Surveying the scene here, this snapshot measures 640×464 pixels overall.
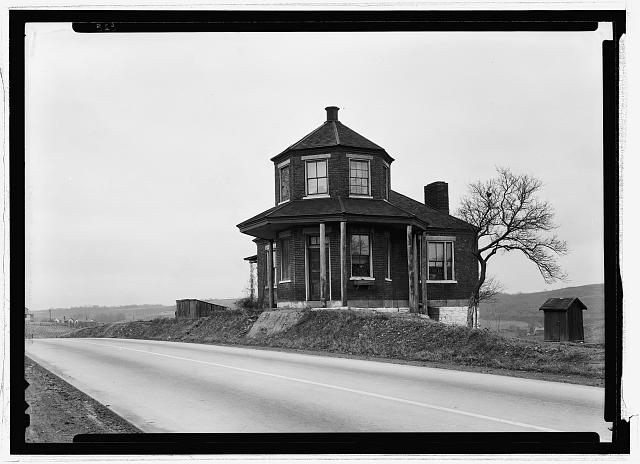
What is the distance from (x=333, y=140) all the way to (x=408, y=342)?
35.6ft

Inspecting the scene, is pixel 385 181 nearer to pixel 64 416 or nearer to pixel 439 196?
pixel 439 196

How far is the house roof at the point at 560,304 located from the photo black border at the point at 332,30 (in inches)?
771

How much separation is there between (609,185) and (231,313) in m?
25.0

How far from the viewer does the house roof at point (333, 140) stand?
27844mm

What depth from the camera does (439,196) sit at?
36719 millimetres

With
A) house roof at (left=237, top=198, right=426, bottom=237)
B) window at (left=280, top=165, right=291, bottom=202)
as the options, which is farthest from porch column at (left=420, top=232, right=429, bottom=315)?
window at (left=280, top=165, right=291, bottom=202)

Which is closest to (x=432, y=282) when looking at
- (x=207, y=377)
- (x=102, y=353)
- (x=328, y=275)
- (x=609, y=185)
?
(x=328, y=275)

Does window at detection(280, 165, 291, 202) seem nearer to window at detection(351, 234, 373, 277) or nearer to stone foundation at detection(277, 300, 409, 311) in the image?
window at detection(351, 234, 373, 277)

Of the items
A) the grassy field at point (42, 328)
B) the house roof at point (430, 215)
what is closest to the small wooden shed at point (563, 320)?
the house roof at point (430, 215)

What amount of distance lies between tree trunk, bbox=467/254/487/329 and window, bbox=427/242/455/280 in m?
1.68

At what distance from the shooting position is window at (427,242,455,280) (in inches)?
1299

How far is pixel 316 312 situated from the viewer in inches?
979

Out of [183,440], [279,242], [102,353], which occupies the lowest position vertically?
[102,353]

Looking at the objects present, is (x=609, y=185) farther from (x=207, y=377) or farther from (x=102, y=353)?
(x=102, y=353)
